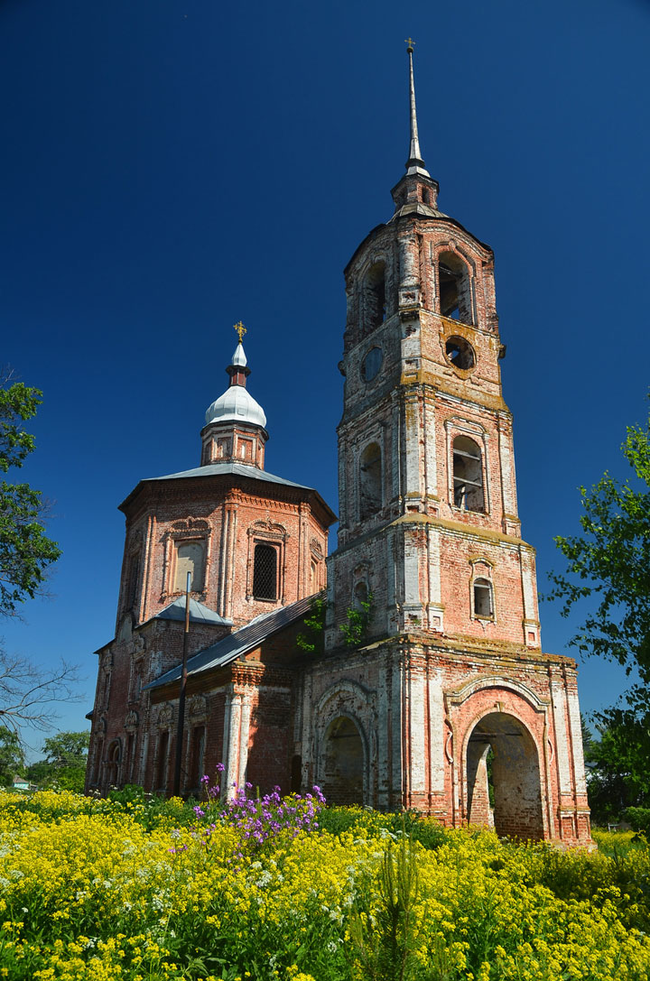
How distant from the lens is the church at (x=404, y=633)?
1584 centimetres

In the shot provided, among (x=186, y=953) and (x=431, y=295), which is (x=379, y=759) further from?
(x=431, y=295)

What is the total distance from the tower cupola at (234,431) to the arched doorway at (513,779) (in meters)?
18.4

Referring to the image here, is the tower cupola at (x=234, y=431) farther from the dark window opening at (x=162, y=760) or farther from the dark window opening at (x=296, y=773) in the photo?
the dark window opening at (x=296, y=773)

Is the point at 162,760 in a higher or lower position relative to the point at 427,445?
lower

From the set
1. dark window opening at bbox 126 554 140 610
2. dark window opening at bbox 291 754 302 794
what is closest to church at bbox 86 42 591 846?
dark window opening at bbox 291 754 302 794

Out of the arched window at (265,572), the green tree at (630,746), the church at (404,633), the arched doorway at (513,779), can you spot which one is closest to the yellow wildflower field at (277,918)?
the green tree at (630,746)

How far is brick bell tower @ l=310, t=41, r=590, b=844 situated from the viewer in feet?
50.7

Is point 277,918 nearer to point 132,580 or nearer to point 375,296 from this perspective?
point 375,296

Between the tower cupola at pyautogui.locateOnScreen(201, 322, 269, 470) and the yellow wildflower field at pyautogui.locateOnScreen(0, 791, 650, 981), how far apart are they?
25.8 meters

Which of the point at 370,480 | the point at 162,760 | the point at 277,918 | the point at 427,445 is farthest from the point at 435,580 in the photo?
the point at 277,918

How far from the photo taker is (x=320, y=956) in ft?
16.8

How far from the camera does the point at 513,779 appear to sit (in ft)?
55.3

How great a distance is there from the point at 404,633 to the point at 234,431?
754 inches

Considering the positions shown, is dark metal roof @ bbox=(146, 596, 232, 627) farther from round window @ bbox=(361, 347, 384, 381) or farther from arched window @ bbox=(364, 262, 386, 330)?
arched window @ bbox=(364, 262, 386, 330)
